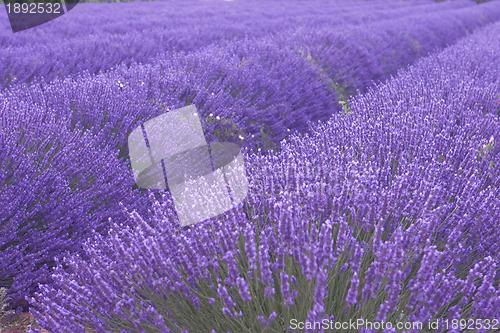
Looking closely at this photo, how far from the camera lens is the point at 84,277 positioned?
167 centimetres

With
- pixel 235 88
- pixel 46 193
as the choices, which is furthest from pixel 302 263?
pixel 235 88

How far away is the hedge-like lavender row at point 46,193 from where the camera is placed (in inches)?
76.6

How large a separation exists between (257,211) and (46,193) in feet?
3.72

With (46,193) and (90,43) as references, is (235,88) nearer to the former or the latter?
(46,193)

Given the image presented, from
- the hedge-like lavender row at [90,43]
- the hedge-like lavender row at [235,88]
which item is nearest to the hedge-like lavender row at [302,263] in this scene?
the hedge-like lavender row at [235,88]

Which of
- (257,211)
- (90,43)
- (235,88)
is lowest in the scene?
(257,211)

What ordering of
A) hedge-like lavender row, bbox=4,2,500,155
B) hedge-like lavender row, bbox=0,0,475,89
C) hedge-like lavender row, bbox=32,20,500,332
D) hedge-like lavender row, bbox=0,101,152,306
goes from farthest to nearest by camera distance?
hedge-like lavender row, bbox=0,0,475,89
hedge-like lavender row, bbox=4,2,500,155
hedge-like lavender row, bbox=0,101,152,306
hedge-like lavender row, bbox=32,20,500,332

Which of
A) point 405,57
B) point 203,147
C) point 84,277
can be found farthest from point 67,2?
point 84,277

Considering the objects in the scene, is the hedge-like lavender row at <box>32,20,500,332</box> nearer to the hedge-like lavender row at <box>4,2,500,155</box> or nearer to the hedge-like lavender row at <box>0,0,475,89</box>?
the hedge-like lavender row at <box>4,2,500,155</box>

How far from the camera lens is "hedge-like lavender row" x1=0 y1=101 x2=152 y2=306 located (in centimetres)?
195

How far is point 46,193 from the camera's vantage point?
7.10 feet

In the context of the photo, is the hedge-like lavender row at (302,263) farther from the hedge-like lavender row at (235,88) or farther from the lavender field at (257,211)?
the hedge-like lavender row at (235,88)

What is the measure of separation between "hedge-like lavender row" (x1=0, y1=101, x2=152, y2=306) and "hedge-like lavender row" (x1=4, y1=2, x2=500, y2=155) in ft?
0.98

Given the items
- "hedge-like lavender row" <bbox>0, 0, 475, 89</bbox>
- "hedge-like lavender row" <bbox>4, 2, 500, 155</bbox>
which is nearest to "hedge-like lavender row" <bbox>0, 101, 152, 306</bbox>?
"hedge-like lavender row" <bbox>4, 2, 500, 155</bbox>
